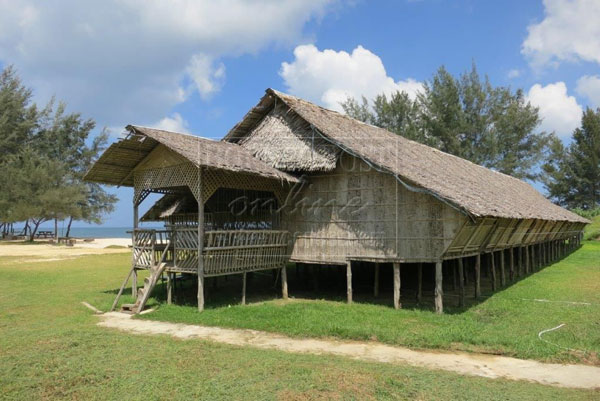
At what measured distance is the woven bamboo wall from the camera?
1090cm

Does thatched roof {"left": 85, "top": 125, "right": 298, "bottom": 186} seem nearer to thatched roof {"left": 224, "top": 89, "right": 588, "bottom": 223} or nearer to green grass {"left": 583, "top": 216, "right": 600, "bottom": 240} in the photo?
thatched roof {"left": 224, "top": 89, "right": 588, "bottom": 223}

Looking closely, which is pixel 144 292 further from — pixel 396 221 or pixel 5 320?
pixel 396 221

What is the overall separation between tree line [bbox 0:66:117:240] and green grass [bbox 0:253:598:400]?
2964 cm

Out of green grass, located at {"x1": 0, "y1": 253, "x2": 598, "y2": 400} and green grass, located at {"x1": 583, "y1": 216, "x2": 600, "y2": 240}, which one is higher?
green grass, located at {"x1": 583, "y1": 216, "x2": 600, "y2": 240}

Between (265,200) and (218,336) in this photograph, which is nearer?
(218,336)

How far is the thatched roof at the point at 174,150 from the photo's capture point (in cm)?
1088

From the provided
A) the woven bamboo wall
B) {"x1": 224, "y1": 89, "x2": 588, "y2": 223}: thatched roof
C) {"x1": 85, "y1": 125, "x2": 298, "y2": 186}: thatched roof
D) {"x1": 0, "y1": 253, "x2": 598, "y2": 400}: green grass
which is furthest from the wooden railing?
{"x1": 0, "y1": 253, "x2": 598, "y2": 400}: green grass

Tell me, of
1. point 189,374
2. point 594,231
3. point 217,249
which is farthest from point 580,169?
point 189,374

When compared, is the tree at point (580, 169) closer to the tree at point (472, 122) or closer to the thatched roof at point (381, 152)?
the tree at point (472, 122)

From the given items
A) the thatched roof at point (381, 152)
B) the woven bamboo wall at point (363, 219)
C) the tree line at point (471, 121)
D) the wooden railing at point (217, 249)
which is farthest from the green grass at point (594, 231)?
the wooden railing at point (217, 249)

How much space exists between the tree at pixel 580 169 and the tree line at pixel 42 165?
4116 cm

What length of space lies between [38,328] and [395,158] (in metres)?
9.13

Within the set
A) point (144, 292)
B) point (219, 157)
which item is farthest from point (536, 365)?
point (144, 292)

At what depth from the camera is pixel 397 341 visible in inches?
330
